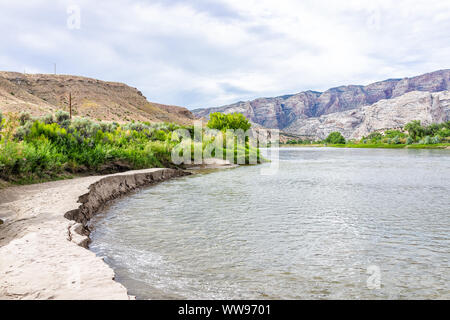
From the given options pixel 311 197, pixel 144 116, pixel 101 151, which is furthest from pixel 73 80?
pixel 311 197

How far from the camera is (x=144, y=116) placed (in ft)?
405

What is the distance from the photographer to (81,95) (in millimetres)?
114000

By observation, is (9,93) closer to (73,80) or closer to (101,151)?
(73,80)

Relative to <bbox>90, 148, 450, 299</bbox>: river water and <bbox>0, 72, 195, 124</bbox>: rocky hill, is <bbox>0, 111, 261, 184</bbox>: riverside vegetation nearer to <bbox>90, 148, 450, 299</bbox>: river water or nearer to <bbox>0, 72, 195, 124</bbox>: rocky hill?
<bbox>90, 148, 450, 299</bbox>: river water

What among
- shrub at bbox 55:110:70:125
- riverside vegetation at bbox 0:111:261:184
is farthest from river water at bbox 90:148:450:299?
shrub at bbox 55:110:70:125

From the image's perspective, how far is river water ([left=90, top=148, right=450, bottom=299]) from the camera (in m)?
4.69

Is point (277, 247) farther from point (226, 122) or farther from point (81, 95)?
point (81, 95)

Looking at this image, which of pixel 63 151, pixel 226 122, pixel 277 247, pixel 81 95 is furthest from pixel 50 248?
pixel 81 95

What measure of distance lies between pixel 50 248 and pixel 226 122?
48.3m

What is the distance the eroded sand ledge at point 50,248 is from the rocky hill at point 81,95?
8744cm

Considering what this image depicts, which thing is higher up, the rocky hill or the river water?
the rocky hill

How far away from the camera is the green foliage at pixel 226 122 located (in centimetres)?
5212

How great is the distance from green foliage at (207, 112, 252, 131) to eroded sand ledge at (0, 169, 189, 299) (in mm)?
41366
